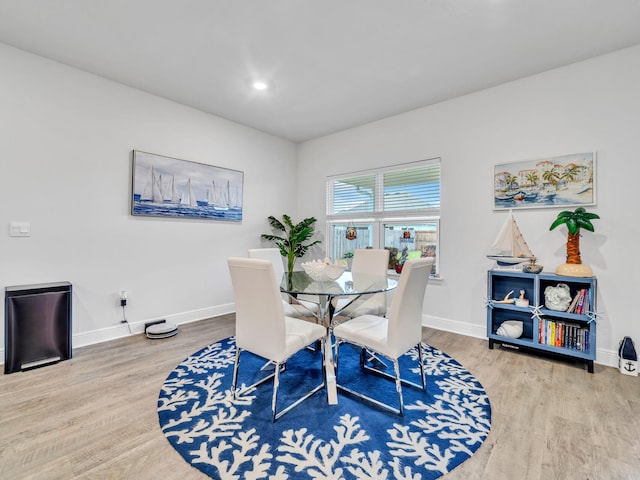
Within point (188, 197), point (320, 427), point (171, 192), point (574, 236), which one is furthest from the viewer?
point (188, 197)

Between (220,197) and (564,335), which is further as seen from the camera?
(220,197)

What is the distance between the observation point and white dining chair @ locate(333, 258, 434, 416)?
6.13ft

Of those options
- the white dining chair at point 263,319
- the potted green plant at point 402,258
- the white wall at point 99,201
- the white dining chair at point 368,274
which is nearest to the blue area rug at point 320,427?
the white dining chair at point 263,319

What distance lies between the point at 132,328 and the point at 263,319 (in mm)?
2317

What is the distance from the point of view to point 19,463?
4.84 ft

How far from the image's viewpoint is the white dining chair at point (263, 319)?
5.89ft

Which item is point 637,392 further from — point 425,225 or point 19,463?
point 19,463

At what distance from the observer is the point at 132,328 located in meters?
3.34

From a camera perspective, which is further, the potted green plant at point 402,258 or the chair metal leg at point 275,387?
the potted green plant at point 402,258

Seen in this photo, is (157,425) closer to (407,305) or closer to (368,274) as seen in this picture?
(407,305)

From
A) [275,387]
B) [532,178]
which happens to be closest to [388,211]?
[532,178]

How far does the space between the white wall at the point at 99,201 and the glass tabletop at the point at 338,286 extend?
5.93 feet

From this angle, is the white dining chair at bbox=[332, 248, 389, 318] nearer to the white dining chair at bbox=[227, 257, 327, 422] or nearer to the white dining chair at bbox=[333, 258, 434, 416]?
the white dining chair at bbox=[333, 258, 434, 416]

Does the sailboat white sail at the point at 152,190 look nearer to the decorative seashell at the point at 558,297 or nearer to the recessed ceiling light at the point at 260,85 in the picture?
the recessed ceiling light at the point at 260,85
